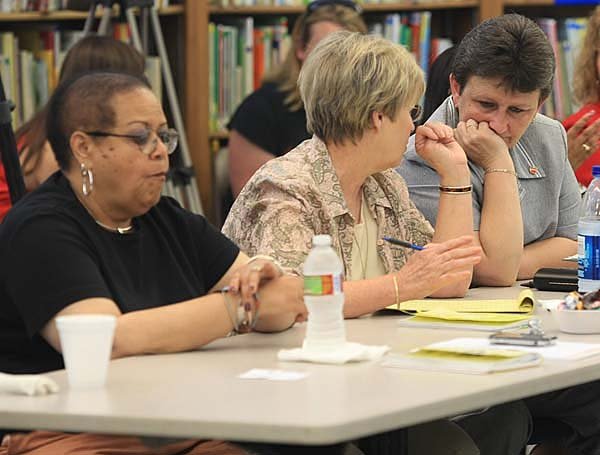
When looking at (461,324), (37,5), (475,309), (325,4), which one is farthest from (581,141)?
(37,5)

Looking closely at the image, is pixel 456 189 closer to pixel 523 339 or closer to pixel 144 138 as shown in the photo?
pixel 523 339

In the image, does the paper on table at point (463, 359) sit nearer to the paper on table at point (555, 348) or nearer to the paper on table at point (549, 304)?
the paper on table at point (555, 348)

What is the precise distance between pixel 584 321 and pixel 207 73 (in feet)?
9.64

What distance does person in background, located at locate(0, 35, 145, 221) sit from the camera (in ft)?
12.9

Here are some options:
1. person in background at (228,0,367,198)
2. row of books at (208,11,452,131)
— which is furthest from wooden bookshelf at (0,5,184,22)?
person in background at (228,0,367,198)

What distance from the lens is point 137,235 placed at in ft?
7.55

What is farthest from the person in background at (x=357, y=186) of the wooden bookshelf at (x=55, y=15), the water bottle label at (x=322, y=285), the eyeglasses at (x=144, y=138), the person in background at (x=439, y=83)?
the wooden bookshelf at (x=55, y=15)

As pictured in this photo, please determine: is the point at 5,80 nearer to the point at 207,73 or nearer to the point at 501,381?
the point at 207,73

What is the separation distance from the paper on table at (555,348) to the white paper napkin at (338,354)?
0.12 meters

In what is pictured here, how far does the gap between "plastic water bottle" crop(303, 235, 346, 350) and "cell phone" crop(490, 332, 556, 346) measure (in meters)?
0.28

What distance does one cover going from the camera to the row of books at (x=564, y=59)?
5500mm

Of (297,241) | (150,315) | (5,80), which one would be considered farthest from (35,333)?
(5,80)

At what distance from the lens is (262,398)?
1776 mm

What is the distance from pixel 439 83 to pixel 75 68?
1320 millimetres
